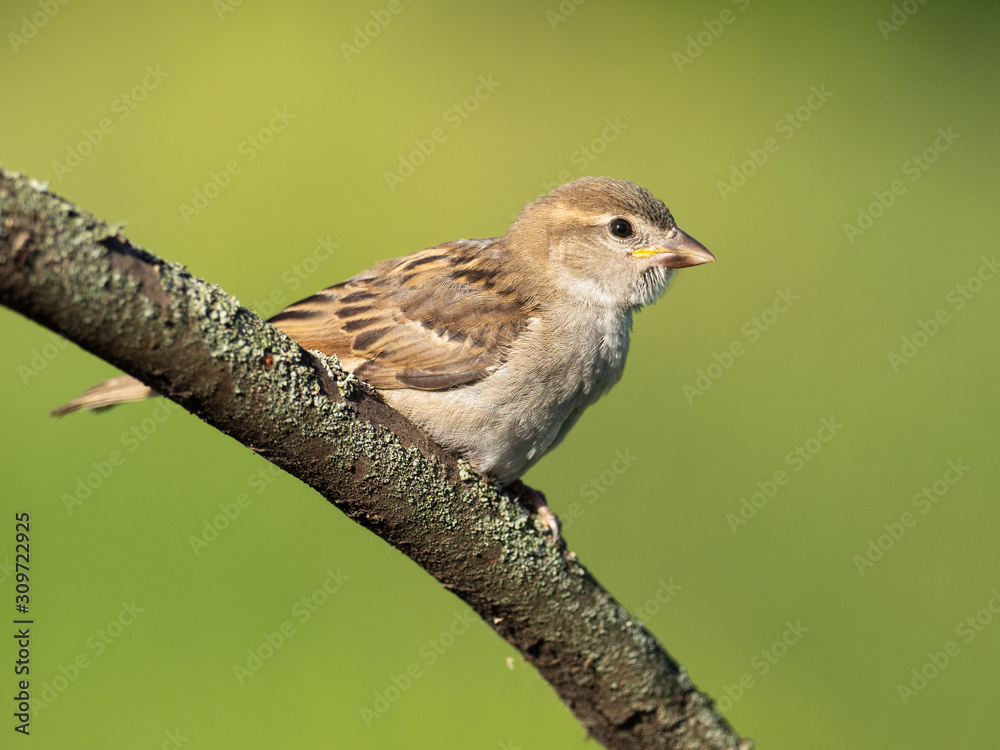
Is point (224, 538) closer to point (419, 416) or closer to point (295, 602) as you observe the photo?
point (295, 602)

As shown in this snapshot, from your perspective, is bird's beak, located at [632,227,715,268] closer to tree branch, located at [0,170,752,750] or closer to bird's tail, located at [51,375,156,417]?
tree branch, located at [0,170,752,750]

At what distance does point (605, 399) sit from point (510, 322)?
449cm

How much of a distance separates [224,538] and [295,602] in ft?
Result: 2.17

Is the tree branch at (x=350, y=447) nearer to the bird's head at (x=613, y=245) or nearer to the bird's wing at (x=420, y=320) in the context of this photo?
the bird's wing at (x=420, y=320)

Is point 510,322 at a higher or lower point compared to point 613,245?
lower

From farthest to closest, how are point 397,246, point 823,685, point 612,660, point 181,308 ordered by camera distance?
1. point 397,246
2. point 823,685
3. point 612,660
4. point 181,308

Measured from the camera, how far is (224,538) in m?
6.50

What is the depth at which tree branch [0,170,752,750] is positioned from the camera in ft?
7.08

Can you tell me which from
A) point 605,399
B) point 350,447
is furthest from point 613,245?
point 605,399

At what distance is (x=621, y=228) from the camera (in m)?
4.66

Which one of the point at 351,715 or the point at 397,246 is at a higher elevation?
the point at 397,246

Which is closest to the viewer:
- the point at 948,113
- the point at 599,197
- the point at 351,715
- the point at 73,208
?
the point at 73,208

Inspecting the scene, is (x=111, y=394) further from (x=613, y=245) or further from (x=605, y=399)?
(x=605, y=399)

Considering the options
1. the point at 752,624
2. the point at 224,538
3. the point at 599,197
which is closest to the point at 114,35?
the point at 224,538
